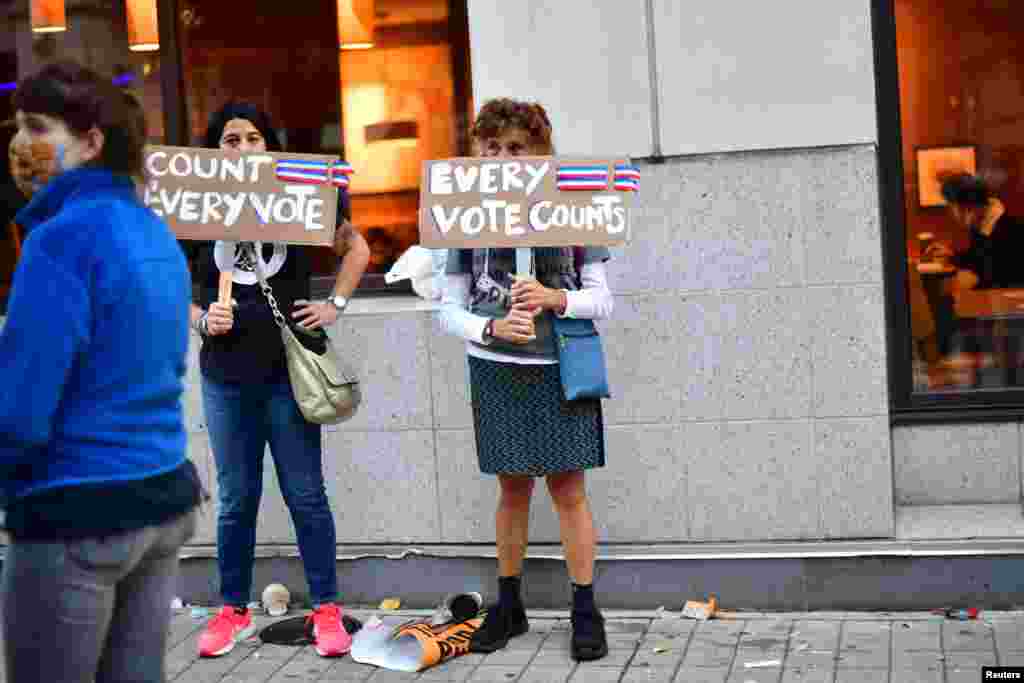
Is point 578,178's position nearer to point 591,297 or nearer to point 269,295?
point 591,297

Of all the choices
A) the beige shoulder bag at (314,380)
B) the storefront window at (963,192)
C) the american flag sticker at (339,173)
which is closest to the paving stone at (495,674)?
the beige shoulder bag at (314,380)

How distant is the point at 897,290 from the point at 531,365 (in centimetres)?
175

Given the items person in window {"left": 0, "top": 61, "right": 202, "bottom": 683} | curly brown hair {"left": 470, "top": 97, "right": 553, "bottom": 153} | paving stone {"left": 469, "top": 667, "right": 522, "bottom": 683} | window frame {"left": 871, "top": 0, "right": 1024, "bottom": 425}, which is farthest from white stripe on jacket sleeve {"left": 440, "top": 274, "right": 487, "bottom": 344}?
person in window {"left": 0, "top": 61, "right": 202, "bottom": 683}

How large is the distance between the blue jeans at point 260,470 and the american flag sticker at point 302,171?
0.74 metres

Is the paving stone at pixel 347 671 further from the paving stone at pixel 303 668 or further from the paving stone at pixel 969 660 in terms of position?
the paving stone at pixel 969 660

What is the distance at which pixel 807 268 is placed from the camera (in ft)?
20.1

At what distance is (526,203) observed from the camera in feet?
18.2

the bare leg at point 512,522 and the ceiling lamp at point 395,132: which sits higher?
the ceiling lamp at point 395,132

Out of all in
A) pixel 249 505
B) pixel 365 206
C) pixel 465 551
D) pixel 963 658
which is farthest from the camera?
pixel 365 206

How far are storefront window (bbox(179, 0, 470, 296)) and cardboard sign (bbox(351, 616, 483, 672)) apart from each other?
1697mm

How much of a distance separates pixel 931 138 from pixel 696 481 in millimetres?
1728

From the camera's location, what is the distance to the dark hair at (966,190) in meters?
6.54

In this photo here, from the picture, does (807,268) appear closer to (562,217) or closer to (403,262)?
(562,217)

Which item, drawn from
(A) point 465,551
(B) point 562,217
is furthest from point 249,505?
(B) point 562,217
